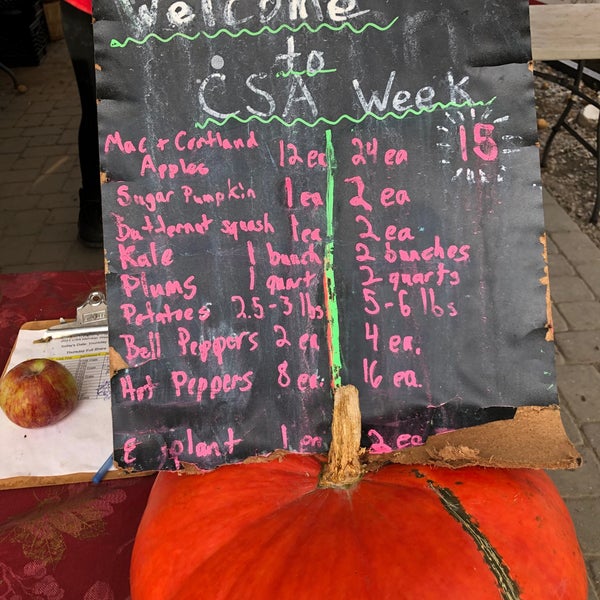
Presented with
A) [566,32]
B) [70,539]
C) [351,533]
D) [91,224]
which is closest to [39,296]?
[70,539]

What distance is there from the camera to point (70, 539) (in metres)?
1.08

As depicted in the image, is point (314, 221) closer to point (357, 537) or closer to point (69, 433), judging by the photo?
point (357, 537)

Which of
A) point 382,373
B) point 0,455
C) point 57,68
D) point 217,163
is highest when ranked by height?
point 57,68

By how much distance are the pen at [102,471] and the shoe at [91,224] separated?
7.10 feet

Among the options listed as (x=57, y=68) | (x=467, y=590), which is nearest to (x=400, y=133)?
(x=467, y=590)

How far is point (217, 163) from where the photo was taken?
0.88 m

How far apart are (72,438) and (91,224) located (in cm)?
223

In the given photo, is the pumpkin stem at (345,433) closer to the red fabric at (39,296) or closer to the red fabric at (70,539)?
the red fabric at (70,539)

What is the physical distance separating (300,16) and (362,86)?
13 cm

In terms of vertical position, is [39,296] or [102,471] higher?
[39,296]

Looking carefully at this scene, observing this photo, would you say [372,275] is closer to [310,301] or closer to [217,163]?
[310,301]

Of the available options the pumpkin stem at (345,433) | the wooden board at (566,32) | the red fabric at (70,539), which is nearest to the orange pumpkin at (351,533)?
the pumpkin stem at (345,433)

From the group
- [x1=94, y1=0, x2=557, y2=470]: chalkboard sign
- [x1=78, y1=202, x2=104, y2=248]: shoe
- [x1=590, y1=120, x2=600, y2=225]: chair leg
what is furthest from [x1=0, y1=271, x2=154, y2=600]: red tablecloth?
[x1=590, y1=120, x2=600, y2=225]: chair leg

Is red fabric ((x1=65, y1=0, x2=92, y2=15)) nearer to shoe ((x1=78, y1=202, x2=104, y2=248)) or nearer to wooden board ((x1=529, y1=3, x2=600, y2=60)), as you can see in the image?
wooden board ((x1=529, y1=3, x2=600, y2=60))
